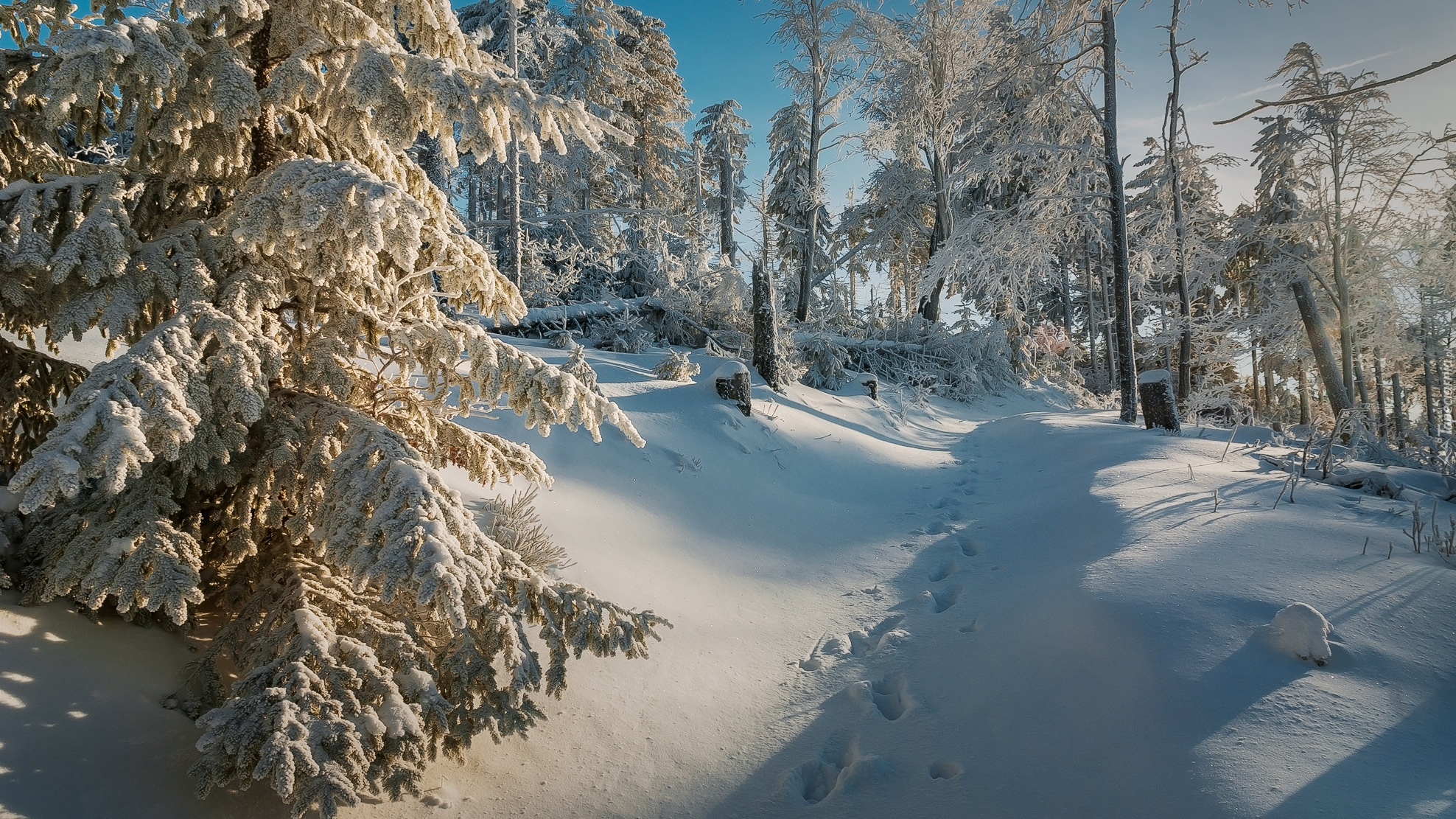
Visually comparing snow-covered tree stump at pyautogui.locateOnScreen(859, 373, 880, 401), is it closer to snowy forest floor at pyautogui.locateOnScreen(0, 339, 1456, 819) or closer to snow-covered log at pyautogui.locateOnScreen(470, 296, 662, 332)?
snow-covered log at pyautogui.locateOnScreen(470, 296, 662, 332)

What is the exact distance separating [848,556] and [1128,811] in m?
3.10

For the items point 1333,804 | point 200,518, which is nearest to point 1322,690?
point 1333,804

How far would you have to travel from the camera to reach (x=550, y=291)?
42.8 feet

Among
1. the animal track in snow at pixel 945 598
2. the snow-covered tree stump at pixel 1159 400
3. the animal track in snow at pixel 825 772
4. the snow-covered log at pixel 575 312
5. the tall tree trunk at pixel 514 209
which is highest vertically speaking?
the tall tree trunk at pixel 514 209

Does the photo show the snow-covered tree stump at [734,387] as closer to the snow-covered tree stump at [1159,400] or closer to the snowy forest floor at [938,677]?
Answer: the snowy forest floor at [938,677]

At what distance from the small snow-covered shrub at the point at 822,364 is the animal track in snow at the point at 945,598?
25.5ft

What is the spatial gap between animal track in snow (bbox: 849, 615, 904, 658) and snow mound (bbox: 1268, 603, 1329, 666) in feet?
5.95

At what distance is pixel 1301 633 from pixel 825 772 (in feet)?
6.50

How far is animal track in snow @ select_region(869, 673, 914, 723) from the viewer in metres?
3.06

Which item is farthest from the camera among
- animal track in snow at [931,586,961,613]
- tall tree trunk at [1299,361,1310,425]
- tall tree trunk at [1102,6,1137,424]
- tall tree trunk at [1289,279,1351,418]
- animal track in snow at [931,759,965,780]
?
tall tree trunk at [1299,361,1310,425]

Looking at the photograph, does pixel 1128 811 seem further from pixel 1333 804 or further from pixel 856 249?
pixel 856 249

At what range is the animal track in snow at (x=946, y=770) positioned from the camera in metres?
2.55

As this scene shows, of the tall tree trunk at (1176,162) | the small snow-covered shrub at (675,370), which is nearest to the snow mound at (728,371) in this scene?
the small snow-covered shrub at (675,370)

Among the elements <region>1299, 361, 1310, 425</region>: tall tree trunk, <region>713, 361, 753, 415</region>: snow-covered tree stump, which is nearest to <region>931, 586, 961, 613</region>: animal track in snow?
<region>713, 361, 753, 415</region>: snow-covered tree stump
